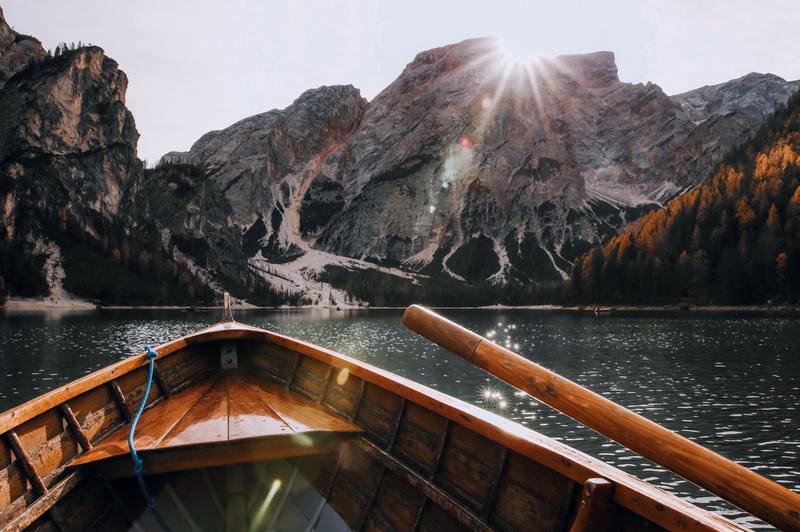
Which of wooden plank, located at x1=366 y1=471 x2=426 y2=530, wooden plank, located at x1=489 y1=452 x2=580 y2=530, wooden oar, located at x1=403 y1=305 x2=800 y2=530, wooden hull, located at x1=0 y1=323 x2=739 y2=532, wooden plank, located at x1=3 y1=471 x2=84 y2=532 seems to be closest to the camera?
wooden oar, located at x1=403 y1=305 x2=800 y2=530

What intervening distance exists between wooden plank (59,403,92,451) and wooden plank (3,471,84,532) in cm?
65

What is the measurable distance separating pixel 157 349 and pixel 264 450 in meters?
4.50

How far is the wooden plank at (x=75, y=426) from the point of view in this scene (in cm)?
726

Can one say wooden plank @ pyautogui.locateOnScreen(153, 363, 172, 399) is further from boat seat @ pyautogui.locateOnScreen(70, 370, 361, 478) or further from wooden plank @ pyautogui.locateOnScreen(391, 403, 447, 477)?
wooden plank @ pyautogui.locateOnScreen(391, 403, 447, 477)

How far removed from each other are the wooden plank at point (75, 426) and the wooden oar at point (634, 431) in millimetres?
5761

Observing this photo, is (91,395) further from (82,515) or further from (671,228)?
(671,228)

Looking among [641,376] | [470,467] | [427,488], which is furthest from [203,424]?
[641,376]

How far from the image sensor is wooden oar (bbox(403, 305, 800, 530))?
3.41m

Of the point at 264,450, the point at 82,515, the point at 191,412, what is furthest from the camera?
the point at 191,412

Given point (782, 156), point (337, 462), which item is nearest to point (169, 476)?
point (337, 462)

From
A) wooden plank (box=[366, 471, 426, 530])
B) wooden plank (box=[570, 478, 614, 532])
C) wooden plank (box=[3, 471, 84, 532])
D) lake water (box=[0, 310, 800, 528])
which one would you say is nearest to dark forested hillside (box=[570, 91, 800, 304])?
lake water (box=[0, 310, 800, 528])

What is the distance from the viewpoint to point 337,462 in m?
8.20

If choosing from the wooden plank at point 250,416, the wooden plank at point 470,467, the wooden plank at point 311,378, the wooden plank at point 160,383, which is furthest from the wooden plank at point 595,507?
the wooden plank at point 160,383

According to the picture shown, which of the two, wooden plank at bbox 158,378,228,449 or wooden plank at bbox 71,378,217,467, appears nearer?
wooden plank at bbox 71,378,217,467
